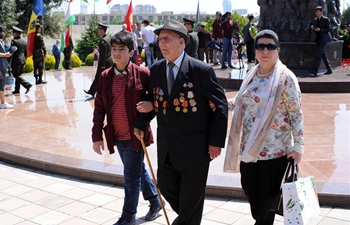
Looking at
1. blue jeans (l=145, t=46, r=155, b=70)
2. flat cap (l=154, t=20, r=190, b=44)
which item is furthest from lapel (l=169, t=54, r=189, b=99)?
blue jeans (l=145, t=46, r=155, b=70)

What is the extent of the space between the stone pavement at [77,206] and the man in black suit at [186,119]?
94cm

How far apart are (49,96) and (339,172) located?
8.40 metres

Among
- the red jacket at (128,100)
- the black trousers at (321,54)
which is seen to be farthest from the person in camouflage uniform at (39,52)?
the red jacket at (128,100)

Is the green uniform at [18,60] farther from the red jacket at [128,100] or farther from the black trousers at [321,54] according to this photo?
the red jacket at [128,100]

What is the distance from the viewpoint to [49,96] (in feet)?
40.0

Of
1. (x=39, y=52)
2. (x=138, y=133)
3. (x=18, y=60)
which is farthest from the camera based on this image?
(x=39, y=52)

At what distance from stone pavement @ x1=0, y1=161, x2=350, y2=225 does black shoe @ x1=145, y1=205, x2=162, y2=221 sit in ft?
0.13

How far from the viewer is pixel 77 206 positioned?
4902 mm

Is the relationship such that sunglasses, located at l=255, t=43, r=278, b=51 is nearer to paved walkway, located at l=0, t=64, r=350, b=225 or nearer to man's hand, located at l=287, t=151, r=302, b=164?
man's hand, located at l=287, t=151, r=302, b=164

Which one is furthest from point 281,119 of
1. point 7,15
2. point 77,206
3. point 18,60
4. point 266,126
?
point 7,15

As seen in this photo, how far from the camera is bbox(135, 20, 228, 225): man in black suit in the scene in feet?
11.3

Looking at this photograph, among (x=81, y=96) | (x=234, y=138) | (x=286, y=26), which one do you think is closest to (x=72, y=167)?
(x=234, y=138)

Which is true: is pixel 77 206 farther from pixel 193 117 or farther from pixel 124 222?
pixel 193 117

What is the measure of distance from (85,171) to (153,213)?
4.97ft
